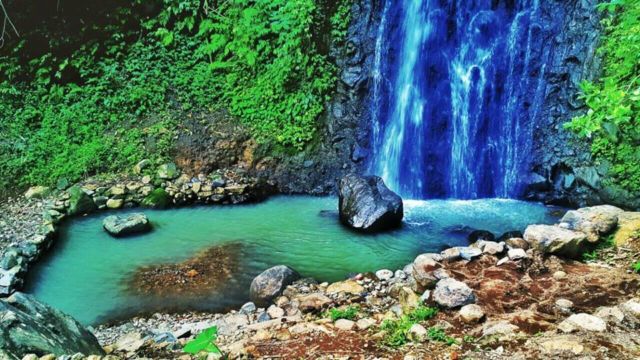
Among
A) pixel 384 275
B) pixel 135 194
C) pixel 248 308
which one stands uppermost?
pixel 135 194

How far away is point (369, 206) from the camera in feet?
27.7

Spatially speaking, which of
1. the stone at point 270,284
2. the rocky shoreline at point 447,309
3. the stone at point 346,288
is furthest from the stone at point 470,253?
the stone at point 270,284

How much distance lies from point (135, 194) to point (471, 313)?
7209mm

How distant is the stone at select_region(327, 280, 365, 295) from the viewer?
604cm

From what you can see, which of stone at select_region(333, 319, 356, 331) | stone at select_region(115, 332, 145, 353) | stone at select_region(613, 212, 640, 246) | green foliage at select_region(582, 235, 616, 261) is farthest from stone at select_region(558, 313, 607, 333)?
stone at select_region(115, 332, 145, 353)

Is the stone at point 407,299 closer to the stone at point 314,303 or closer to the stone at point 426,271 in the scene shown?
the stone at point 426,271

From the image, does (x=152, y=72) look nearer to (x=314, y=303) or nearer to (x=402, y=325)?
(x=314, y=303)

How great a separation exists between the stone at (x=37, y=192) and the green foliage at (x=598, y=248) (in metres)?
9.07

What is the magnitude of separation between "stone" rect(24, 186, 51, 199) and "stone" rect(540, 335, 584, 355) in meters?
8.90

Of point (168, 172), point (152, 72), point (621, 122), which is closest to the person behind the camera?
point (621, 122)

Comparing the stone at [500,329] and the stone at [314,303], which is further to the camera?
the stone at [314,303]

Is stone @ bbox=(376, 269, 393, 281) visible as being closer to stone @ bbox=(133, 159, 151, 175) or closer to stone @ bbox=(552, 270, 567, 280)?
stone @ bbox=(552, 270, 567, 280)

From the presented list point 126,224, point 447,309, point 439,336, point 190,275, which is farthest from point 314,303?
point 126,224

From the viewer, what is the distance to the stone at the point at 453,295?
479cm
